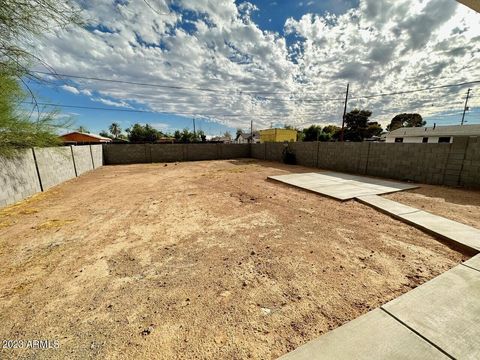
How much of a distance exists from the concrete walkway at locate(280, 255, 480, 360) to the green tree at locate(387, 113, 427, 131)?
51829 millimetres

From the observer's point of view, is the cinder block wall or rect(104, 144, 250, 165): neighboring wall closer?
rect(104, 144, 250, 165): neighboring wall

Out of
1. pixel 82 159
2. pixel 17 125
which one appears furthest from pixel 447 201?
pixel 82 159

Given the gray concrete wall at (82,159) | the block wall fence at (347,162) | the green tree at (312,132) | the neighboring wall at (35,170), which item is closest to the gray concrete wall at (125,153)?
the block wall fence at (347,162)

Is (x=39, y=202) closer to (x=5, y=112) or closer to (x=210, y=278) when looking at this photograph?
(x=5, y=112)

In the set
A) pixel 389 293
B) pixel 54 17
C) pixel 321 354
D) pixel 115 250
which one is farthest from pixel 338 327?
pixel 54 17

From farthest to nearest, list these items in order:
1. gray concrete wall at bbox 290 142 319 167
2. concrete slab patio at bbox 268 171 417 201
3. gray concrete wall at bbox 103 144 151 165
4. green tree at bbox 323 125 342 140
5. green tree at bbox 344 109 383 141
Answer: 1. green tree at bbox 323 125 342 140
2. green tree at bbox 344 109 383 141
3. gray concrete wall at bbox 103 144 151 165
4. gray concrete wall at bbox 290 142 319 167
5. concrete slab patio at bbox 268 171 417 201

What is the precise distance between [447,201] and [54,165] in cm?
1157

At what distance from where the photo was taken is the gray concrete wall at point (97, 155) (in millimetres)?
11894

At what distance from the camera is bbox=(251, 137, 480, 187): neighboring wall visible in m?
5.89

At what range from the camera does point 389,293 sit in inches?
77.6

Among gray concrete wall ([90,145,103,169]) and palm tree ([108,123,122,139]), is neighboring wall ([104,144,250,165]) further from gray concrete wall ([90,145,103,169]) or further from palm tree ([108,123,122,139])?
palm tree ([108,123,122,139])

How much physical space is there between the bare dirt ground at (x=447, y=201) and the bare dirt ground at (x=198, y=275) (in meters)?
1.22

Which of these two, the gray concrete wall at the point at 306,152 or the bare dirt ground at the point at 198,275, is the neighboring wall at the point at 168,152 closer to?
the gray concrete wall at the point at 306,152

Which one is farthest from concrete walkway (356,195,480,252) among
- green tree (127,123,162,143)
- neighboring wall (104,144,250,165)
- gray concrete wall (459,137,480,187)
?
green tree (127,123,162,143)
